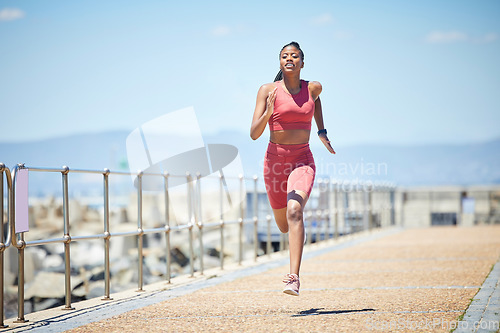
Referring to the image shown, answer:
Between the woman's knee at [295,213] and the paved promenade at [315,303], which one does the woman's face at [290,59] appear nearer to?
the woman's knee at [295,213]

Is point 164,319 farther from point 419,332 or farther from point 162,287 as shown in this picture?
point 162,287

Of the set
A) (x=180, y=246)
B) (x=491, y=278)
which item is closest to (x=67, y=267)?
(x=491, y=278)

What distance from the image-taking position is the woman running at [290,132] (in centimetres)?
573

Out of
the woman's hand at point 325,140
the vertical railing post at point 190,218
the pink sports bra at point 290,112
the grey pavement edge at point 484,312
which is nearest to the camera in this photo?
the grey pavement edge at point 484,312

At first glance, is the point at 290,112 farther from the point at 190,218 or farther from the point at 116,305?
the point at 190,218

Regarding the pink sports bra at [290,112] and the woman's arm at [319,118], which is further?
the woman's arm at [319,118]

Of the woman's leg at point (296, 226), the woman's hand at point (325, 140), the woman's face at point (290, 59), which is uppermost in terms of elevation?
the woman's face at point (290, 59)

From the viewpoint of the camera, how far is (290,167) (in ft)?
19.4

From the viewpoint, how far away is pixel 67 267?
6.72m

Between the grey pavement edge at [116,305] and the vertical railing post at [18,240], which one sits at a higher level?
the vertical railing post at [18,240]

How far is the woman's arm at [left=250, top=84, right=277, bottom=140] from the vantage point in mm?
5730

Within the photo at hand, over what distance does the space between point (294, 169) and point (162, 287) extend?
2979mm

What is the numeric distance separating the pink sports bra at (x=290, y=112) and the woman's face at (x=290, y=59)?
6.1 inches

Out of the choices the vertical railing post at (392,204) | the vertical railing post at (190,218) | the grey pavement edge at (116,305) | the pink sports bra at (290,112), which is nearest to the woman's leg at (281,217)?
the pink sports bra at (290,112)
